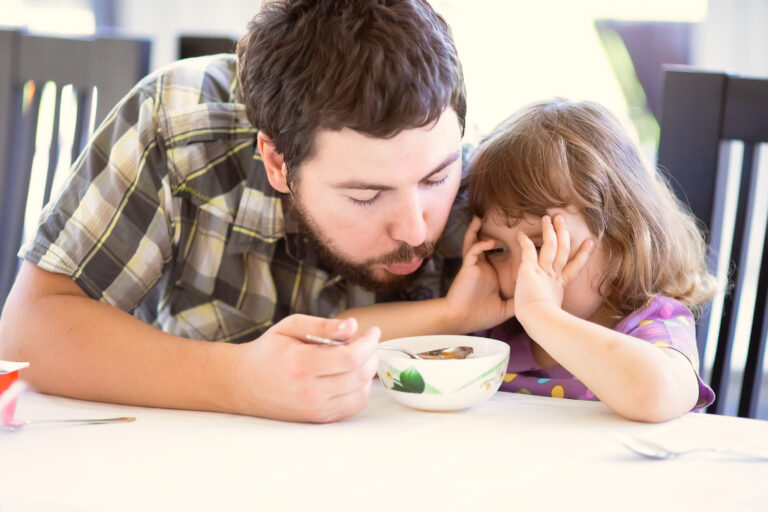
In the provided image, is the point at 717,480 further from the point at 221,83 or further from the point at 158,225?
the point at 221,83

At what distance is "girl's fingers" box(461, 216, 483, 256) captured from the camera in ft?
4.02

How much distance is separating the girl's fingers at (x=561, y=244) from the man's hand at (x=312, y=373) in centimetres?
34

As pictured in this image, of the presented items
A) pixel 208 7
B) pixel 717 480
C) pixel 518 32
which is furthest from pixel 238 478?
pixel 208 7

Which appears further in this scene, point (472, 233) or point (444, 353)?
point (472, 233)

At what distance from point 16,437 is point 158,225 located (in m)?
0.46

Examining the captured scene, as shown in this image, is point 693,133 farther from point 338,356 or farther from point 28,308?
point 28,308

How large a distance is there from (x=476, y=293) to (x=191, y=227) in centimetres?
47

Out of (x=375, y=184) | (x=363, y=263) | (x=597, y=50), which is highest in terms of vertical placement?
(x=597, y=50)

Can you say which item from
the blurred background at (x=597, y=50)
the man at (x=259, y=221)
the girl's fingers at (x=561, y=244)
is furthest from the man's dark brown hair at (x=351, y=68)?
the blurred background at (x=597, y=50)

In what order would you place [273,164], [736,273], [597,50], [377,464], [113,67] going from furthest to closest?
[597,50], [113,67], [736,273], [273,164], [377,464]

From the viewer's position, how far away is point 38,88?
1583mm

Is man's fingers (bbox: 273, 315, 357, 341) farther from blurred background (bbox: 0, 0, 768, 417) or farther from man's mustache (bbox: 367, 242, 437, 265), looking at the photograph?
blurred background (bbox: 0, 0, 768, 417)

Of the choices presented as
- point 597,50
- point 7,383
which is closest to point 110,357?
point 7,383

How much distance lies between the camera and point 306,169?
1.11m
